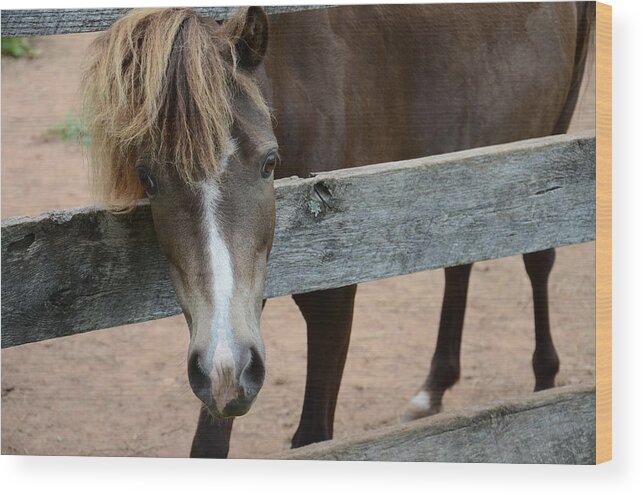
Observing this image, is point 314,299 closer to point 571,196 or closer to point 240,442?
point 240,442

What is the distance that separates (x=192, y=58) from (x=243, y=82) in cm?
10

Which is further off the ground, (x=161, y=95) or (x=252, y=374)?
(x=161, y=95)

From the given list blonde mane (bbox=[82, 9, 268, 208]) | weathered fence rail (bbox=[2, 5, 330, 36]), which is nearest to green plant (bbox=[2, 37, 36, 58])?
weathered fence rail (bbox=[2, 5, 330, 36])

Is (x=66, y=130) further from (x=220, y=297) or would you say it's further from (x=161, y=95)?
(x=220, y=297)

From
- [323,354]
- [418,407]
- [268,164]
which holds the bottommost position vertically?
[418,407]

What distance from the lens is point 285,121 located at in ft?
5.79

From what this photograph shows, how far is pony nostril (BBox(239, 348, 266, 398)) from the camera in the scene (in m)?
1.33

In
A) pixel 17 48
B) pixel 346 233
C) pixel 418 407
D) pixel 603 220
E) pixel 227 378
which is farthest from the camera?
pixel 418 407

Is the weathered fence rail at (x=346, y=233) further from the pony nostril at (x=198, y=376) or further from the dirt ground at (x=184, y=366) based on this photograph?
the pony nostril at (x=198, y=376)

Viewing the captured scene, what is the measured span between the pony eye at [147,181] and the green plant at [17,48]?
29.6 inches

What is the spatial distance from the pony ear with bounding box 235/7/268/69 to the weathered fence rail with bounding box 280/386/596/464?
0.75 meters

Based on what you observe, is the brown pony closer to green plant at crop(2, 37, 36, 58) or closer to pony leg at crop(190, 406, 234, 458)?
pony leg at crop(190, 406, 234, 458)

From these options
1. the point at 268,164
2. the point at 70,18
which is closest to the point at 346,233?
the point at 268,164

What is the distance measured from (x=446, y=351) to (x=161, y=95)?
39.8 inches
